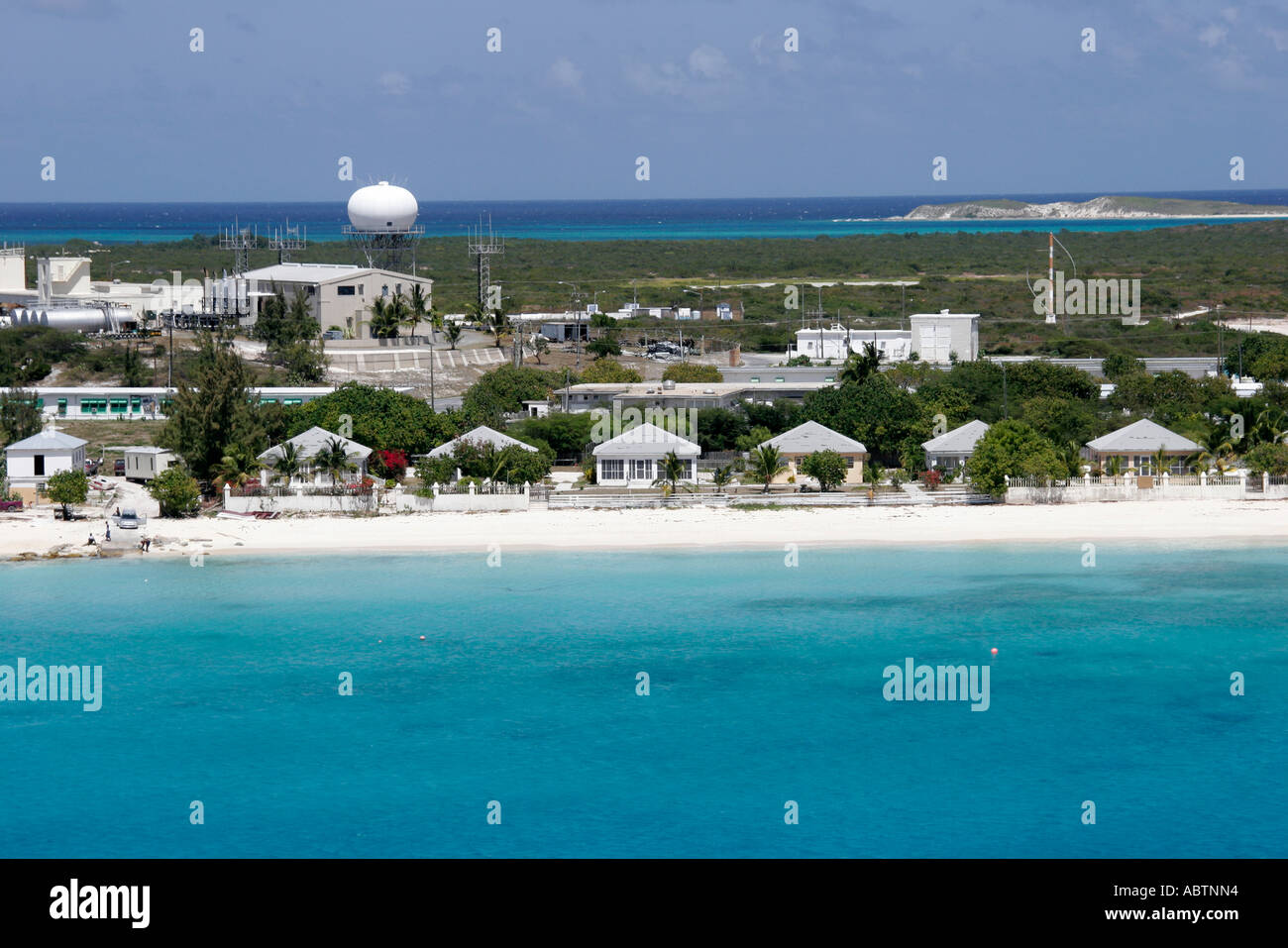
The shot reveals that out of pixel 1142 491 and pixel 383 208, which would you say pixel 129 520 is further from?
pixel 383 208

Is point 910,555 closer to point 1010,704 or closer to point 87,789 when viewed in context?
point 1010,704

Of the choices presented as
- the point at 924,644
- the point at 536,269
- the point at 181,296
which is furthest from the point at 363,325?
the point at 536,269

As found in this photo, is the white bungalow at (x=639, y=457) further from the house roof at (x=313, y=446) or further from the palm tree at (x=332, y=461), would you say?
the palm tree at (x=332, y=461)

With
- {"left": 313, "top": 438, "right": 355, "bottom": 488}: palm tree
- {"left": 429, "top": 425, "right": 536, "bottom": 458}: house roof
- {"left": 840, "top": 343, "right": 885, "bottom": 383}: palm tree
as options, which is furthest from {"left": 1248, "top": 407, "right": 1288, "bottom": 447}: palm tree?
{"left": 313, "top": 438, "right": 355, "bottom": 488}: palm tree

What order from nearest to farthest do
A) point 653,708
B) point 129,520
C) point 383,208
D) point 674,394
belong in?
point 653,708, point 129,520, point 674,394, point 383,208

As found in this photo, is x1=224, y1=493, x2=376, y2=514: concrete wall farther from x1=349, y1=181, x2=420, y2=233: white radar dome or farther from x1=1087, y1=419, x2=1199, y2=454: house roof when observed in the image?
x1=349, y1=181, x2=420, y2=233: white radar dome

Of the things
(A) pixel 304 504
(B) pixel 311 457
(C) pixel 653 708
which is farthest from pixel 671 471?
(C) pixel 653 708

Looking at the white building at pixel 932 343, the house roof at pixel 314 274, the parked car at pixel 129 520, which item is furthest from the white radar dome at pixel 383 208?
the parked car at pixel 129 520
